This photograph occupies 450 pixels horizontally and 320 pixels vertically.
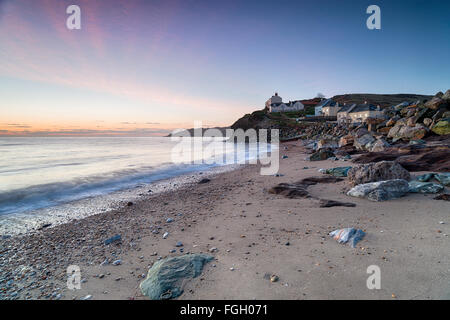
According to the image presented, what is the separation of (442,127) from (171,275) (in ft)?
71.1

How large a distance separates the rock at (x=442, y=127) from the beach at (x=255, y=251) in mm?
15479

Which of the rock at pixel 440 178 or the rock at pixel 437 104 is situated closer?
the rock at pixel 440 178

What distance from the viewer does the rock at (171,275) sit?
306cm

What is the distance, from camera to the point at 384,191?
5.85m

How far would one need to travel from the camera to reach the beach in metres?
2.97

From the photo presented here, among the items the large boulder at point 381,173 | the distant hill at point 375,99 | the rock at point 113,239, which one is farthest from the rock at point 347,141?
the distant hill at point 375,99

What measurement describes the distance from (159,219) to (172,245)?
1781mm

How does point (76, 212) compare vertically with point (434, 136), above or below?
below

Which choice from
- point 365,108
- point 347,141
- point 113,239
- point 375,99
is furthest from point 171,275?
→ point 375,99

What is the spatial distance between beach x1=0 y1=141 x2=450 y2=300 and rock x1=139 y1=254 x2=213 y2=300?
0.11 m

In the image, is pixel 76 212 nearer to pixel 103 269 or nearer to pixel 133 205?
pixel 133 205

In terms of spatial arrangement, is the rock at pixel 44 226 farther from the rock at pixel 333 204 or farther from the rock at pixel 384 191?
the rock at pixel 384 191
